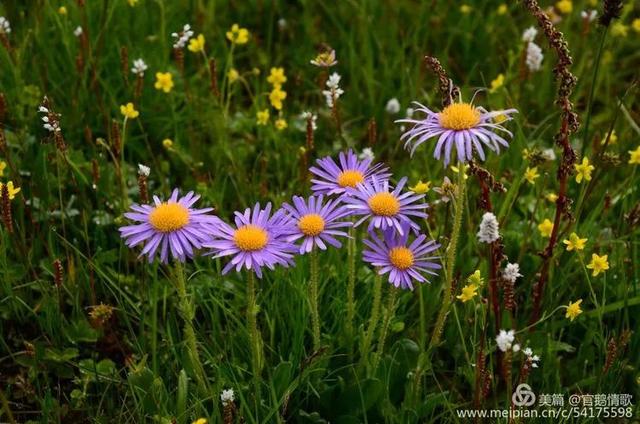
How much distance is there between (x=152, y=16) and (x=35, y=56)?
2.00ft

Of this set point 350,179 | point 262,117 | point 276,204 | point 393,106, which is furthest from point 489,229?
point 393,106


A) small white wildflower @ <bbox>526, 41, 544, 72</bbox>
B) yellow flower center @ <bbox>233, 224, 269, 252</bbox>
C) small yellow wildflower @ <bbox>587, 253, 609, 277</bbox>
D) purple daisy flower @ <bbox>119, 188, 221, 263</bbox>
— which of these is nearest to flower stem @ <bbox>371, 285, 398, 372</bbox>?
yellow flower center @ <bbox>233, 224, 269, 252</bbox>

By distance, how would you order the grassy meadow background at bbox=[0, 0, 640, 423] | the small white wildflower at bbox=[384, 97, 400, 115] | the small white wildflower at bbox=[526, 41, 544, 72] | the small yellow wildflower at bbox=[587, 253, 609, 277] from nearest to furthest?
1. the grassy meadow background at bbox=[0, 0, 640, 423]
2. the small yellow wildflower at bbox=[587, 253, 609, 277]
3. the small white wildflower at bbox=[526, 41, 544, 72]
4. the small white wildflower at bbox=[384, 97, 400, 115]

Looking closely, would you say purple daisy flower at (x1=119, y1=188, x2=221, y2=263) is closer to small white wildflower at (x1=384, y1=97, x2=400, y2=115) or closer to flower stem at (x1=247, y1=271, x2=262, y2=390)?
flower stem at (x1=247, y1=271, x2=262, y2=390)

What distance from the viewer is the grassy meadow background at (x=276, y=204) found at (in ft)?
7.38

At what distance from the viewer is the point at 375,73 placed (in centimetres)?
386

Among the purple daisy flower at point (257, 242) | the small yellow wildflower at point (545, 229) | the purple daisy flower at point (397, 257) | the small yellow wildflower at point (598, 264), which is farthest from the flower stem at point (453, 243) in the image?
the small yellow wildflower at point (545, 229)

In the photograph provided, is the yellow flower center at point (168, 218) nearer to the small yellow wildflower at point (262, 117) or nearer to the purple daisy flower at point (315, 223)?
the purple daisy flower at point (315, 223)

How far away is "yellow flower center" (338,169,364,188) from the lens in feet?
6.73

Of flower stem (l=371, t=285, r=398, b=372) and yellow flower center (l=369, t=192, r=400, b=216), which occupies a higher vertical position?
yellow flower center (l=369, t=192, r=400, b=216)

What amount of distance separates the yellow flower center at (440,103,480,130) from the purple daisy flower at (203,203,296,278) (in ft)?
1.47

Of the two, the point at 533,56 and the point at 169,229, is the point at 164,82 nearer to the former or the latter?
the point at 169,229

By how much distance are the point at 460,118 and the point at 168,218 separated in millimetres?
726

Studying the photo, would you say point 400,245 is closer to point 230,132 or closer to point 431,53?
point 230,132
